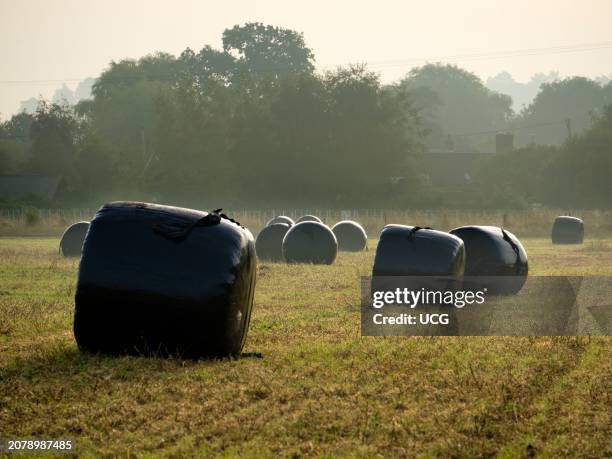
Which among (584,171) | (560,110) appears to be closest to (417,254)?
(584,171)

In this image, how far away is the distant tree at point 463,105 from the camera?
15875 centimetres

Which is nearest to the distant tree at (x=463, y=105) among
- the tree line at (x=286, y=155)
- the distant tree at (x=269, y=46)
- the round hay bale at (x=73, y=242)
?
the distant tree at (x=269, y=46)

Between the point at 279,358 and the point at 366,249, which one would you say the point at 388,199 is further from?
the point at 279,358

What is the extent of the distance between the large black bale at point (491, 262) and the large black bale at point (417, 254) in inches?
99.6

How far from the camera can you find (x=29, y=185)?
88.2 meters

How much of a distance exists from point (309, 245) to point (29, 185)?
2409 inches

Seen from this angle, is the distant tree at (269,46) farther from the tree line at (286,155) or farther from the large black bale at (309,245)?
the large black bale at (309,245)

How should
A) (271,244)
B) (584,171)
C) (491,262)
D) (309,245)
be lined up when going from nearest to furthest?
(491,262)
(309,245)
(271,244)
(584,171)

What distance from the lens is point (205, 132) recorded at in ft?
289

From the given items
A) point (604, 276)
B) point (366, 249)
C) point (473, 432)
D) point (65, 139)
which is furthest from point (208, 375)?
point (65, 139)

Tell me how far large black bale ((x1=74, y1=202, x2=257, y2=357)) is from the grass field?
0.29m

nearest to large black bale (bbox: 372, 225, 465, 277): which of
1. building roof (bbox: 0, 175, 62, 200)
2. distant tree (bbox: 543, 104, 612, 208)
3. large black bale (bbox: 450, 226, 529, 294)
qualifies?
large black bale (bbox: 450, 226, 529, 294)

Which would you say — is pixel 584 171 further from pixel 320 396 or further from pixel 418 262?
pixel 320 396

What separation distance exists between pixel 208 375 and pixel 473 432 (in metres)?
3.29
